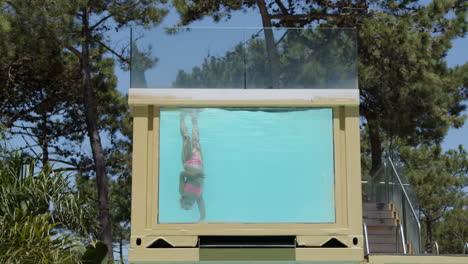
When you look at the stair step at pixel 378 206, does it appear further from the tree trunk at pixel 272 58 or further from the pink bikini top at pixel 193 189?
the pink bikini top at pixel 193 189

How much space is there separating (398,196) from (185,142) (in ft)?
20.4

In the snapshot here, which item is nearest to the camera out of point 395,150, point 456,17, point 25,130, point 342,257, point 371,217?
point 342,257

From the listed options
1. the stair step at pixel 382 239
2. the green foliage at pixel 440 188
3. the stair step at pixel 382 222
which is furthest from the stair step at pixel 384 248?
the green foliage at pixel 440 188

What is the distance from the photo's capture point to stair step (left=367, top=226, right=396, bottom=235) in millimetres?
16172

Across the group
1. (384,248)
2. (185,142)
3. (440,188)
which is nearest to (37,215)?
(185,142)

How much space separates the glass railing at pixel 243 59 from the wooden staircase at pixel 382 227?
4792mm

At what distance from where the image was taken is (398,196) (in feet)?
53.1

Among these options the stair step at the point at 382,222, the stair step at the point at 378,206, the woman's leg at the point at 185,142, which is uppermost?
the woman's leg at the point at 185,142

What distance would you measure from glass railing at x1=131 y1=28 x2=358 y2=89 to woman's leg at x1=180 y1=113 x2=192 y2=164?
1.78ft

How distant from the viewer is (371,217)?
16.5 metres

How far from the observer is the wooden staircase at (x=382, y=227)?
612 inches

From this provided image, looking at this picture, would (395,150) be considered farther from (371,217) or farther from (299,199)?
(299,199)

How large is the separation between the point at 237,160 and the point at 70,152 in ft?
47.2

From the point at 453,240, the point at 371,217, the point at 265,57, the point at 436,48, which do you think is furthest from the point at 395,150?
the point at 265,57
